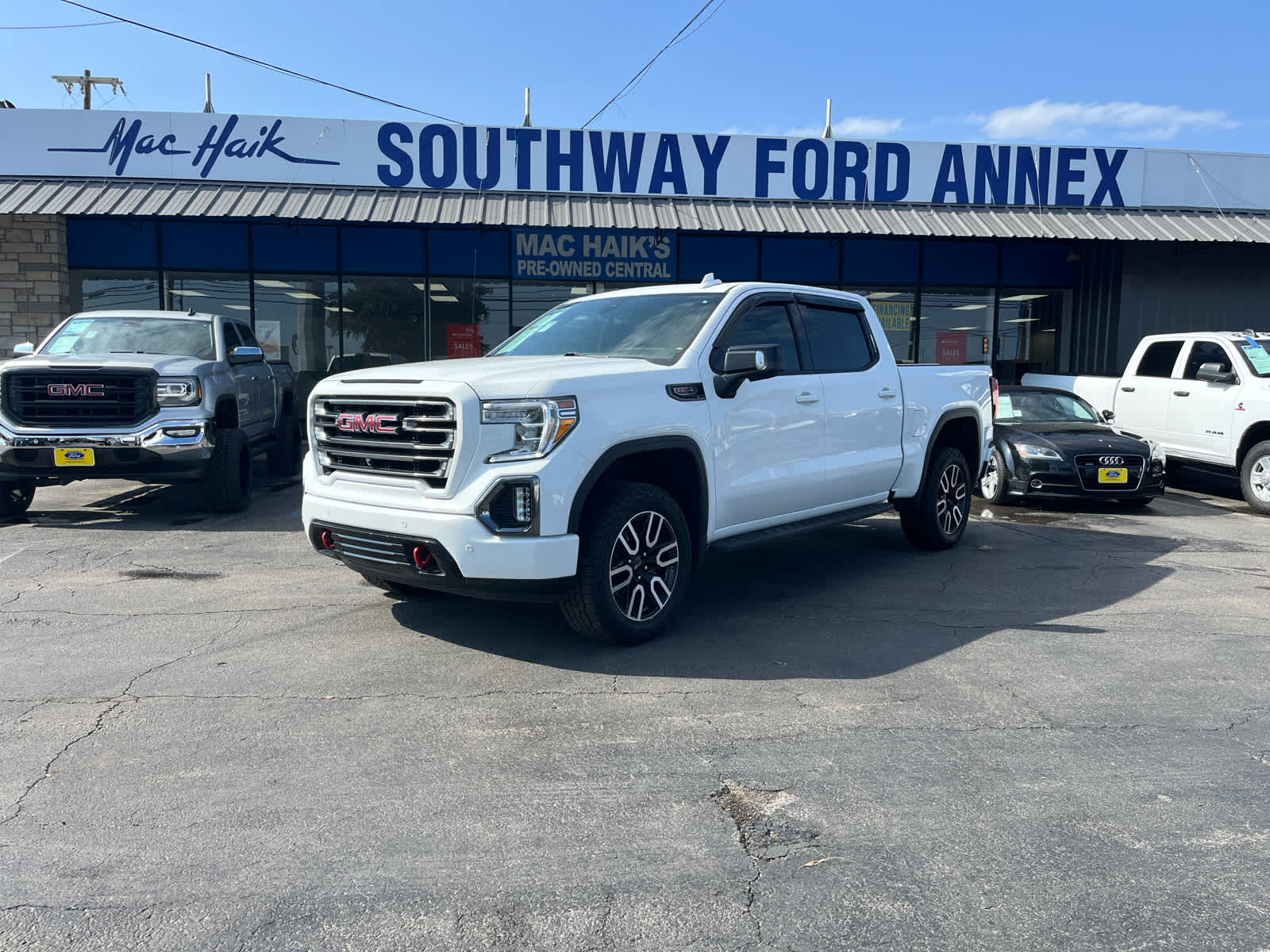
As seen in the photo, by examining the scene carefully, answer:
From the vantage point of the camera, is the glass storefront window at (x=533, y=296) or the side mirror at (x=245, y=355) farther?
the glass storefront window at (x=533, y=296)

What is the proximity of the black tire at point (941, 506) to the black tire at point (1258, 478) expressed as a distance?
4433 mm

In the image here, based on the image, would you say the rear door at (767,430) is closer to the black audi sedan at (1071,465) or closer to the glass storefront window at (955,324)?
the black audi sedan at (1071,465)

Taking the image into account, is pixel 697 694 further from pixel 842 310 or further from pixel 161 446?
pixel 161 446

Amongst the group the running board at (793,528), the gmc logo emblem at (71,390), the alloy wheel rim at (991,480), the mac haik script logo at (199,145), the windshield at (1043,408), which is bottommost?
the alloy wheel rim at (991,480)

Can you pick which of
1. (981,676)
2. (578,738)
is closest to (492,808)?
(578,738)

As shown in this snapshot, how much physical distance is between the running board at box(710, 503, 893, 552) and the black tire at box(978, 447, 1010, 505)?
150 inches

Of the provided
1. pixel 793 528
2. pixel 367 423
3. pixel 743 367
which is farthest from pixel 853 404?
pixel 367 423

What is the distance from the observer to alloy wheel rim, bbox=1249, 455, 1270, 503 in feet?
34.1

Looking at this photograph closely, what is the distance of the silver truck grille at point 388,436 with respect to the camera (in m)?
4.80

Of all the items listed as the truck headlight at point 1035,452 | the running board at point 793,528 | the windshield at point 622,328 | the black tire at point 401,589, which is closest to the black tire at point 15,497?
the black tire at point 401,589

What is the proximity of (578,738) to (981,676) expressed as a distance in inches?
82.5

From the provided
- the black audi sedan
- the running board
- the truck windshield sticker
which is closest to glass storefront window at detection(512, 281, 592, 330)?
the black audi sedan

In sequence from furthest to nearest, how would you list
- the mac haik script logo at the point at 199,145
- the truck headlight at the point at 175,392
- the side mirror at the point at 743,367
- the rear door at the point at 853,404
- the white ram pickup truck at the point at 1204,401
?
the mac haik script logo at the point at 199,145
the white ram pickup truck at the point at 1204,401
the truck headlight at the point at 175,392
the rear door at the point at 853,404
the side mirror at the point at 743,367

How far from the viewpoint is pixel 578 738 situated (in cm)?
399
